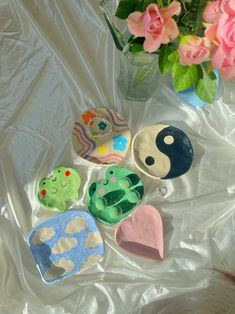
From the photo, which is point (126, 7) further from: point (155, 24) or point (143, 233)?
point (143, 233)

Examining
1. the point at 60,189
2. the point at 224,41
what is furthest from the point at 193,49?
the point at 60,189

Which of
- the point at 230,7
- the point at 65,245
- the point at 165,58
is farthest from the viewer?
the point at 65,245

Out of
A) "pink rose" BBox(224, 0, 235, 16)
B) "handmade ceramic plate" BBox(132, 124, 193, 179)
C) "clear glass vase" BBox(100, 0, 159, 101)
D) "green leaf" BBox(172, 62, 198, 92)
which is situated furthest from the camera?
"handmade ceramic plate" BBox(132, 124, 193, 179)

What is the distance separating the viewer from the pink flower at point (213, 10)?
48cm

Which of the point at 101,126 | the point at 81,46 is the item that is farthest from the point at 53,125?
the point at 81,46

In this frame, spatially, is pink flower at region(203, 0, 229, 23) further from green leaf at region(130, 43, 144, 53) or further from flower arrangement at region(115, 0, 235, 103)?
green leaf at region(130, 43, 144, 53)

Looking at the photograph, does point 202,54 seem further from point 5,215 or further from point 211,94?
point 5,215

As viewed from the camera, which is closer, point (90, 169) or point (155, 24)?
point (155, 24)

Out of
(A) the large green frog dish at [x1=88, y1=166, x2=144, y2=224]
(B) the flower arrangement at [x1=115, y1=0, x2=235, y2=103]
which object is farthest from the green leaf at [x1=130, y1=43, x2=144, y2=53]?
(A) the large green frog dish at [x1=88, y1=166, x2=144, y2=224]

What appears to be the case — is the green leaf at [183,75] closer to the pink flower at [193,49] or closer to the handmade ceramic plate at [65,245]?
the pink flower at [193,49]

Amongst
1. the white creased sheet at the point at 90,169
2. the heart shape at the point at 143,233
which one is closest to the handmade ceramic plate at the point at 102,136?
the white creased sheet at the point at 90,169

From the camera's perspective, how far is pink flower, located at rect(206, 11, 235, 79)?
18.6 inches

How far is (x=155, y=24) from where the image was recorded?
1.63 feet

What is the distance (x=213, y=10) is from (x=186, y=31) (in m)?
0.07
